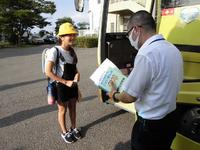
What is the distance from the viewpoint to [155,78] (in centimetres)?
235

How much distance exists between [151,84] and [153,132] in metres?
0.43

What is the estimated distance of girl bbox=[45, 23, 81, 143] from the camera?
424cm

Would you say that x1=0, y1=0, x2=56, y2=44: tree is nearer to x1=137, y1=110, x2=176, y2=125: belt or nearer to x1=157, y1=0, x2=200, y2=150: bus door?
x1=157, y1=0, x2=200, y2=150: bus door

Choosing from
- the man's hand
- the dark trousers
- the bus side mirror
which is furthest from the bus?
the man's hand

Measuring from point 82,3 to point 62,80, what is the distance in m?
1.29

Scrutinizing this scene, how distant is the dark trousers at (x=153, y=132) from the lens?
8.31ft

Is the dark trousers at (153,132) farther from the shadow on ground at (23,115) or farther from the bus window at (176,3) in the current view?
the shadow on ground at (23,115)

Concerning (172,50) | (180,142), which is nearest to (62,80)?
(180,142)

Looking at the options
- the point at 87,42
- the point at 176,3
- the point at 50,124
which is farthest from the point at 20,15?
the point at 176,3

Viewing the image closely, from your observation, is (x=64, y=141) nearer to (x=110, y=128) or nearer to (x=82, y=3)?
(x=110, y=128)

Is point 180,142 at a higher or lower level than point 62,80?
lower

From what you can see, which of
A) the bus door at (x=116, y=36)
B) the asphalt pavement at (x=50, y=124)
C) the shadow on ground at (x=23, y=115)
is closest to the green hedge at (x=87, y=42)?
the asphalt pavement at (x=50, y=124)

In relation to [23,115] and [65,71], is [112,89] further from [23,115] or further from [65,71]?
[23,115]

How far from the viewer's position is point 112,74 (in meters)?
2.94
